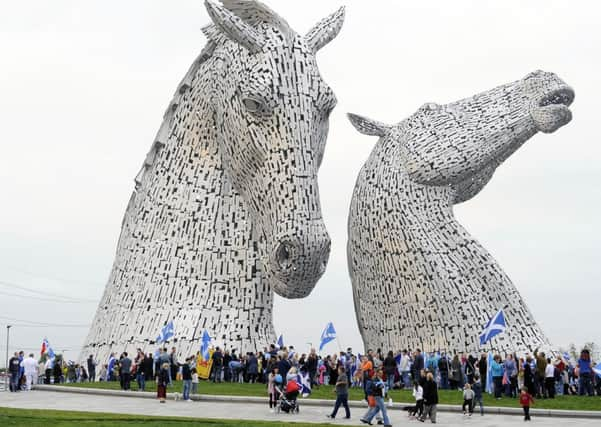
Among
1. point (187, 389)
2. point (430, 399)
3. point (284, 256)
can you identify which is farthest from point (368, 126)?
point (430, 399)

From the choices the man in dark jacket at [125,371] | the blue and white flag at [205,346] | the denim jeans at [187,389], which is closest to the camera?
the denim jeans at [187,389]

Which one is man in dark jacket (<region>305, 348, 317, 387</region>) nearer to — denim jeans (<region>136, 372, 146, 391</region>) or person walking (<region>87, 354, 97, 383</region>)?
denim jeans (<region>136, 372, 146, 391</region>)

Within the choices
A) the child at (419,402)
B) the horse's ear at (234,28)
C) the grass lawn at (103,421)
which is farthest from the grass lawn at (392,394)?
the horse's ear at (234,28)

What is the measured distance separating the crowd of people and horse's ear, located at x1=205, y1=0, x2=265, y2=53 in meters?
6.47

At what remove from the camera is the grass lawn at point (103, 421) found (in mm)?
12609

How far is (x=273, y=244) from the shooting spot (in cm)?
1808

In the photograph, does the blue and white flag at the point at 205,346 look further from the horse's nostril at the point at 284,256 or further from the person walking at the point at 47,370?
the person walking at the point at 47,370

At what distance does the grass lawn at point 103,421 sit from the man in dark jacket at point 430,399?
207 cm

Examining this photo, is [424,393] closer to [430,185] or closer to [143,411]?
[143,411]

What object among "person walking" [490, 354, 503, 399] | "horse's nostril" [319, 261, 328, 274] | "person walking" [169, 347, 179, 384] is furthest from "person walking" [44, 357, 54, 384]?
"person walking" [490, 354, 503, 399]

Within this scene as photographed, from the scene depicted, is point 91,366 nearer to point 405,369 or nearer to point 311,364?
point 311,364

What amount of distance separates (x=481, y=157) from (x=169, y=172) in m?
9.66

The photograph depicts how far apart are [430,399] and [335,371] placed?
297 inches

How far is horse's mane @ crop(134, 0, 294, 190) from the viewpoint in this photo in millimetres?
19141
